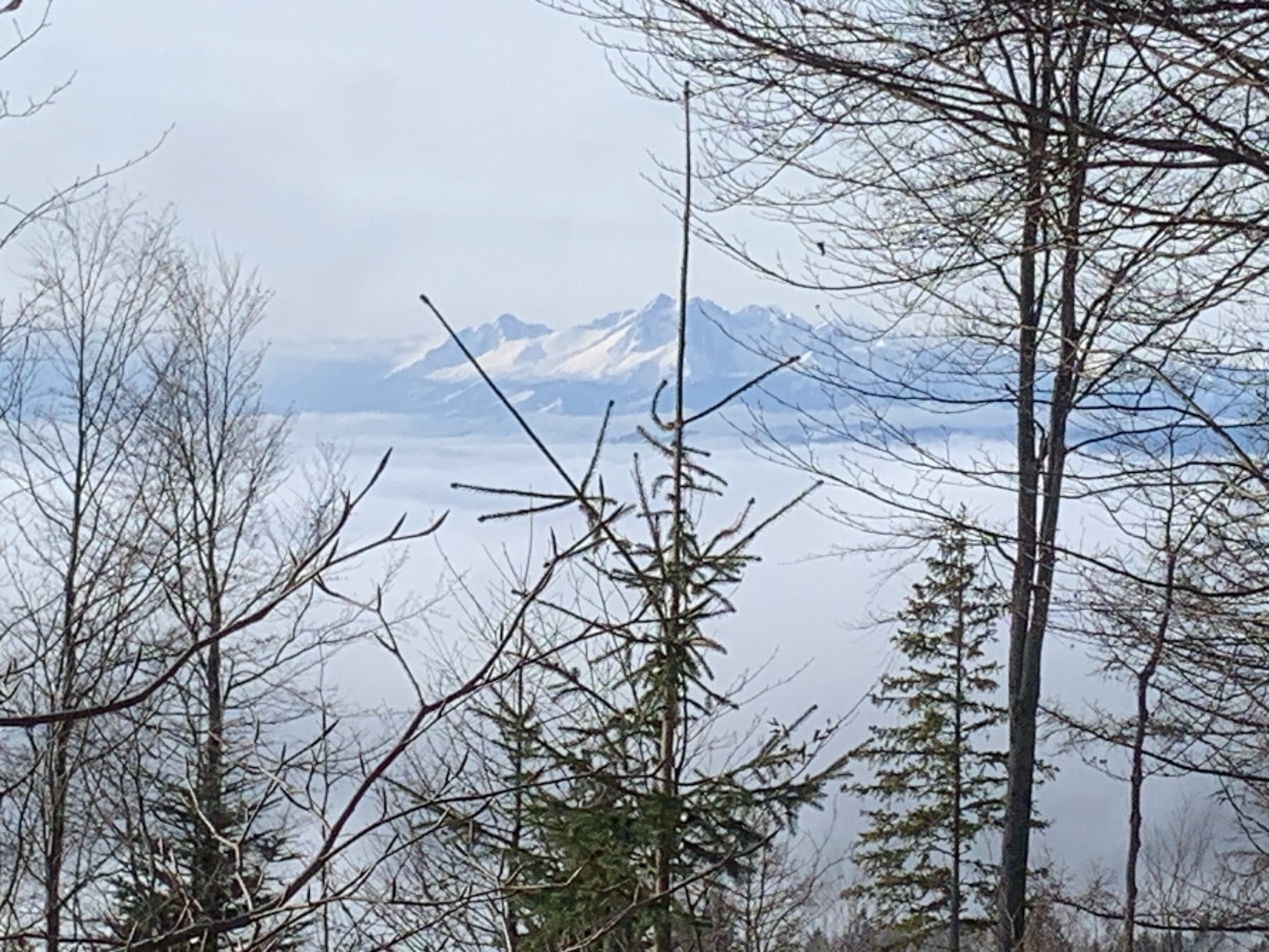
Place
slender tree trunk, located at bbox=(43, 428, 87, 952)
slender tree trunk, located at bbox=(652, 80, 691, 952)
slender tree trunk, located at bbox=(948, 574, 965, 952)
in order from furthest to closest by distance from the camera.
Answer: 1. slender tree trunk, located at bbox=(948, 574, 965, 952)
2. slender tree trunk, located at bbox=(652, 80, 691, 952)
3. slender tree trunk, located at bbox=(43, 428, 87, 952)

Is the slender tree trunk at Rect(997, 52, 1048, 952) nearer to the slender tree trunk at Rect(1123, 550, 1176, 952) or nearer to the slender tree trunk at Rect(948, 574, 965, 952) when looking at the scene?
the slender tree trunk at Rect(1123, 550, 1176, 952)

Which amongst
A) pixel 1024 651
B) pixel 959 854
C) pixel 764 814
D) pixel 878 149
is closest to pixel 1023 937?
pixel 1024 651

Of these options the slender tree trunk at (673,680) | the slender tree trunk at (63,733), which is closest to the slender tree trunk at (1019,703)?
the slender tree trunk at (673,680)

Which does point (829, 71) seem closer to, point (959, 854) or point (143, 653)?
point (143, 653)

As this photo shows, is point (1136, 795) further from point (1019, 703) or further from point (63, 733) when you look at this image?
point (63, 733)

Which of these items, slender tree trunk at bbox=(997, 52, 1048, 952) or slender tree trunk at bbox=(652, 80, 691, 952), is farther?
slender tree trunk at bbox=(997, 52, 1048, 952)

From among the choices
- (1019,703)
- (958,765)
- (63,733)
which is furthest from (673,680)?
(958,765)

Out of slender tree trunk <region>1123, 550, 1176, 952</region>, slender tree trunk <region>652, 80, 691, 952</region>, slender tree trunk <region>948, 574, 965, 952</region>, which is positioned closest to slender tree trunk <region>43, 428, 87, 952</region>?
slender tree trunk <region>652, 80, 691, 952</region>

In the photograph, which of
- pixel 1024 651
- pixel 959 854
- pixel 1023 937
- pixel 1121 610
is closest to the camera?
pixel 1121 610

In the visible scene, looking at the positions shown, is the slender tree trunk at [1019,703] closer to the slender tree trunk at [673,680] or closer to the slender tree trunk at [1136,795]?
the slender tree trunk at [1136,795]

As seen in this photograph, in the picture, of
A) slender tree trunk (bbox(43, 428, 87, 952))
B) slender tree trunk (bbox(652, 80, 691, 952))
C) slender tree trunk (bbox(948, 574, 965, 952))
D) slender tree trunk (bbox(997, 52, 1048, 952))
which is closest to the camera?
slender tree trunk (bbox(43, 428, 87, 952))

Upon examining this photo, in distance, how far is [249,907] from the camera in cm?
191

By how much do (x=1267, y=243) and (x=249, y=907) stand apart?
3.61m

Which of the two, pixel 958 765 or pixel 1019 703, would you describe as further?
pixel 958 765
